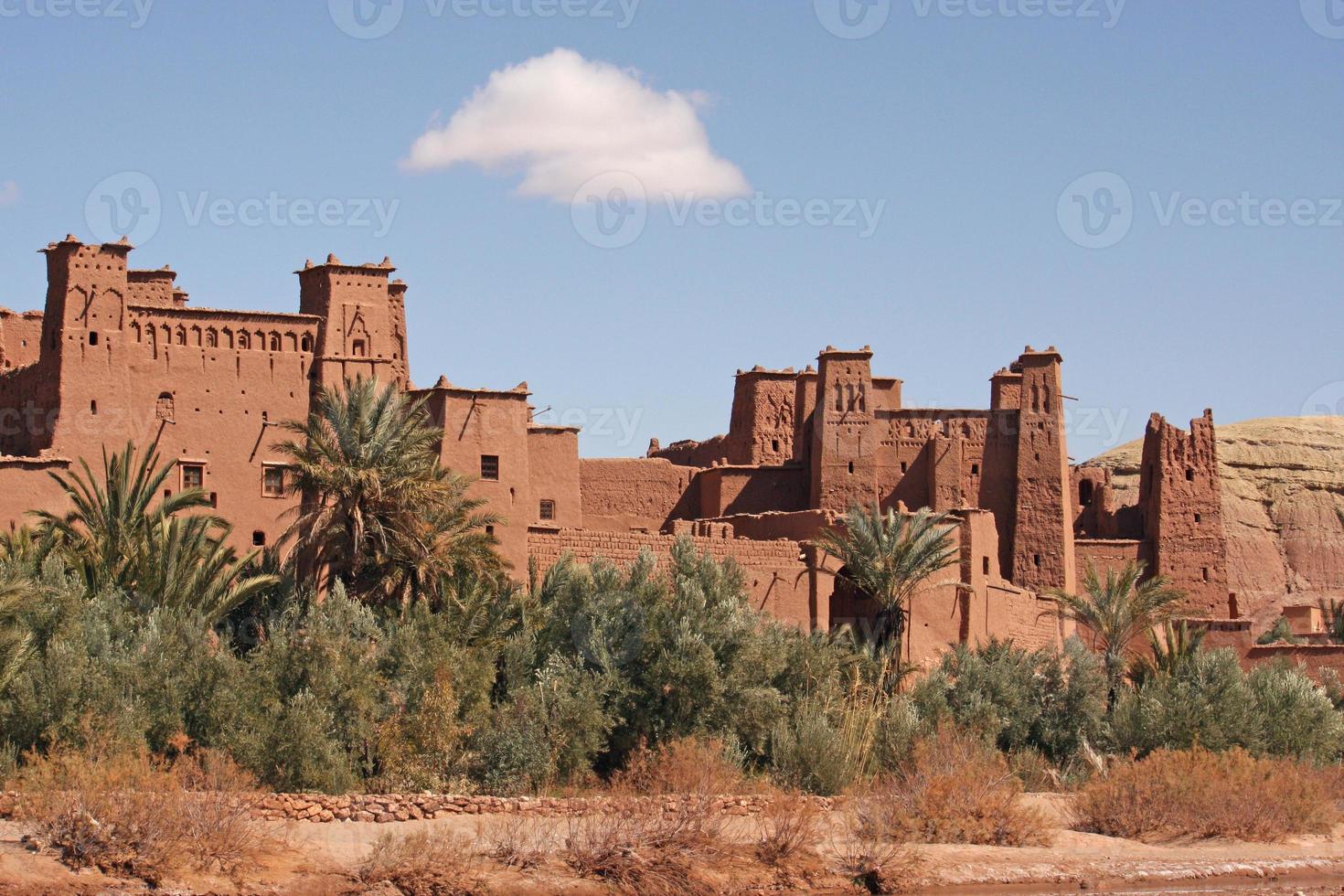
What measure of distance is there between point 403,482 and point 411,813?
6.76m

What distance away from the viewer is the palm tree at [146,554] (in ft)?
98.4

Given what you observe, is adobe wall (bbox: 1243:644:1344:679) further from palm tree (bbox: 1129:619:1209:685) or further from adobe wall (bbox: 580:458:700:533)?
adobe wall (bbox: 580:458:700:533)

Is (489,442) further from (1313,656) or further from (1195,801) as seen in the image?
(1313,656)

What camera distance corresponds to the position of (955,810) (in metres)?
27.9

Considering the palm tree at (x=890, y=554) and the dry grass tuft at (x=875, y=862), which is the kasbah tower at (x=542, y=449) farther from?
the dry grass tuft at (x=875, y=862)

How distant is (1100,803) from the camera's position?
2945 centimetres

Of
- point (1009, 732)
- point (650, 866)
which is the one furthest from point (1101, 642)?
point (650, 866)

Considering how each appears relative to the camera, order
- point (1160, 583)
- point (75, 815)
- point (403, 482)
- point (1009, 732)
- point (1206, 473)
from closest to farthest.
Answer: point (75, 815) < point (403, 482) < point (1009, 732) < point (1160, 583) < point (1206, 473)

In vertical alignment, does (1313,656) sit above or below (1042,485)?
below

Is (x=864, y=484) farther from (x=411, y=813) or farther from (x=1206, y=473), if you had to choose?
(x=411, y=813)

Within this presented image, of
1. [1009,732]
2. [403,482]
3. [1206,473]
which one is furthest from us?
[1206,473]

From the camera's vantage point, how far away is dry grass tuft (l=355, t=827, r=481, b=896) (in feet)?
78.0

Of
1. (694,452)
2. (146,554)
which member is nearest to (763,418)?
(694,452)

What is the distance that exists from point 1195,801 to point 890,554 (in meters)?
7.36
